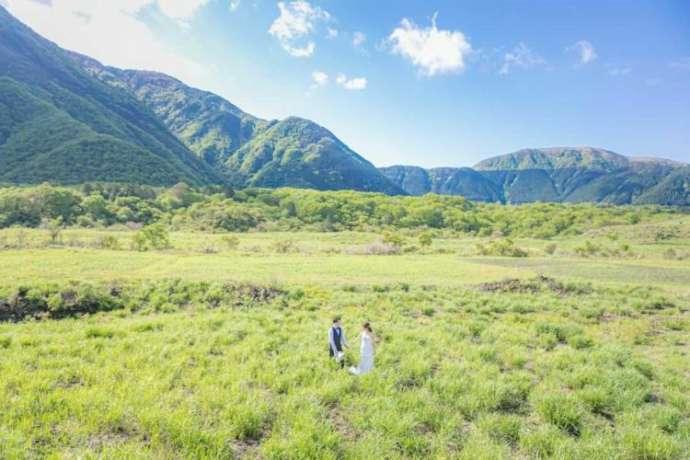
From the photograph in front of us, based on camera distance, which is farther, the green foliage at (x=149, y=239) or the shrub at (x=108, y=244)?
the green foliage at (x=149, y=239)

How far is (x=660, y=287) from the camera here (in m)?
27.7

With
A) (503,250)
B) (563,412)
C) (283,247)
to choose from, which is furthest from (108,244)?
(503,250)

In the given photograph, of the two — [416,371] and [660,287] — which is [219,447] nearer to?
[416,371]

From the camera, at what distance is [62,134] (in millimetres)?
127250

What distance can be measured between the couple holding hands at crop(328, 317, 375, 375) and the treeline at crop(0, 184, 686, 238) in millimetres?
83983

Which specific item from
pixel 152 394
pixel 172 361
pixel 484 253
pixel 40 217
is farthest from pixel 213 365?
pixel 40 217

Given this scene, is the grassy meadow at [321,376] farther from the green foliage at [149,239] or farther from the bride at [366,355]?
the green foliage at [149,239]

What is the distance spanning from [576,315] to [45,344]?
73.2 feet

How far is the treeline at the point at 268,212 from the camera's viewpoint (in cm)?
8056

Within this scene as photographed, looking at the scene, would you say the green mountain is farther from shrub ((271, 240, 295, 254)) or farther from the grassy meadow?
the grassy meadow

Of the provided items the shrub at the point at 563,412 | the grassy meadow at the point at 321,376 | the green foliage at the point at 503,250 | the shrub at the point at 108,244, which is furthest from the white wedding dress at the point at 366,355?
the green foliage at the point at 503,250

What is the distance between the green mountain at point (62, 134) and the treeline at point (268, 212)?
20.2m

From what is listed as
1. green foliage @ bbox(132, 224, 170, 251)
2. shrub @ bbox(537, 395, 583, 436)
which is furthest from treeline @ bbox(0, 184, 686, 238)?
shrub @ bbox(537, 395, 583, 436)

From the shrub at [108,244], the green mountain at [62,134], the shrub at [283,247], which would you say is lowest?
the shrub at [283,247]
